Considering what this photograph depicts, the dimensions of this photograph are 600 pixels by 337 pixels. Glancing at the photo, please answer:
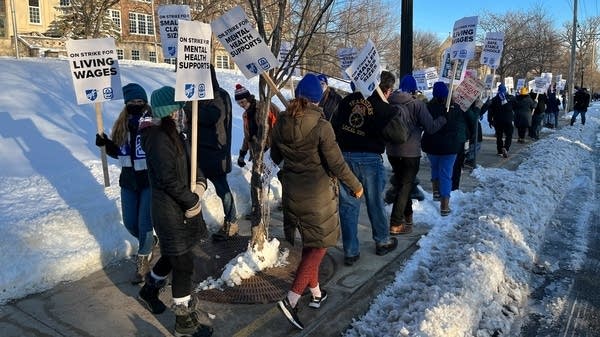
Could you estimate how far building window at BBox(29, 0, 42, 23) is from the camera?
3788cm

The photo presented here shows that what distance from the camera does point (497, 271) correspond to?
188 inches

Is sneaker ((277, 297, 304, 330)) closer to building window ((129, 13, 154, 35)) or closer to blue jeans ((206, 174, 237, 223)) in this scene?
blue jeans ((206, 174, 237, 223))

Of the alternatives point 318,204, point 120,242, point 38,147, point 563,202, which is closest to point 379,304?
point 318,204

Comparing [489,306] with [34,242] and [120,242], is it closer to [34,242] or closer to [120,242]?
[120,242]

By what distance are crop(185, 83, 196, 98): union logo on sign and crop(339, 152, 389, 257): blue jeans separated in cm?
181

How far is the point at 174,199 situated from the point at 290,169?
3.10ft

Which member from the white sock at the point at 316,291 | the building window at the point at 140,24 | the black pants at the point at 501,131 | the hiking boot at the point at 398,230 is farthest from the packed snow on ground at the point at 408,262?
the building window at the point at 140,24

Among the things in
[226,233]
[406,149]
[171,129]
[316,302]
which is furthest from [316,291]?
[406,149]

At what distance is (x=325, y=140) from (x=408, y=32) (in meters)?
5.60

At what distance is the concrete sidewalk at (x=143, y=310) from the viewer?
393 centimetres

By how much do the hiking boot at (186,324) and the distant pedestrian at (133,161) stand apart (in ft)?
3.79

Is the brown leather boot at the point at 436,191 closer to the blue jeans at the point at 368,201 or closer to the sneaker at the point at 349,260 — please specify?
the blue jeans at the point at 368,201

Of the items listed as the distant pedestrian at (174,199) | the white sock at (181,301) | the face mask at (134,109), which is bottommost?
the white sock at (181,301)

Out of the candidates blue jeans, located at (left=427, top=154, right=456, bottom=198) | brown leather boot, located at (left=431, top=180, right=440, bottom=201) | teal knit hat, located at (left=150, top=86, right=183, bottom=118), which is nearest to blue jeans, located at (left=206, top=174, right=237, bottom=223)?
teal knit hat, located at (left=150, top=86, right=183, bottom=118)
